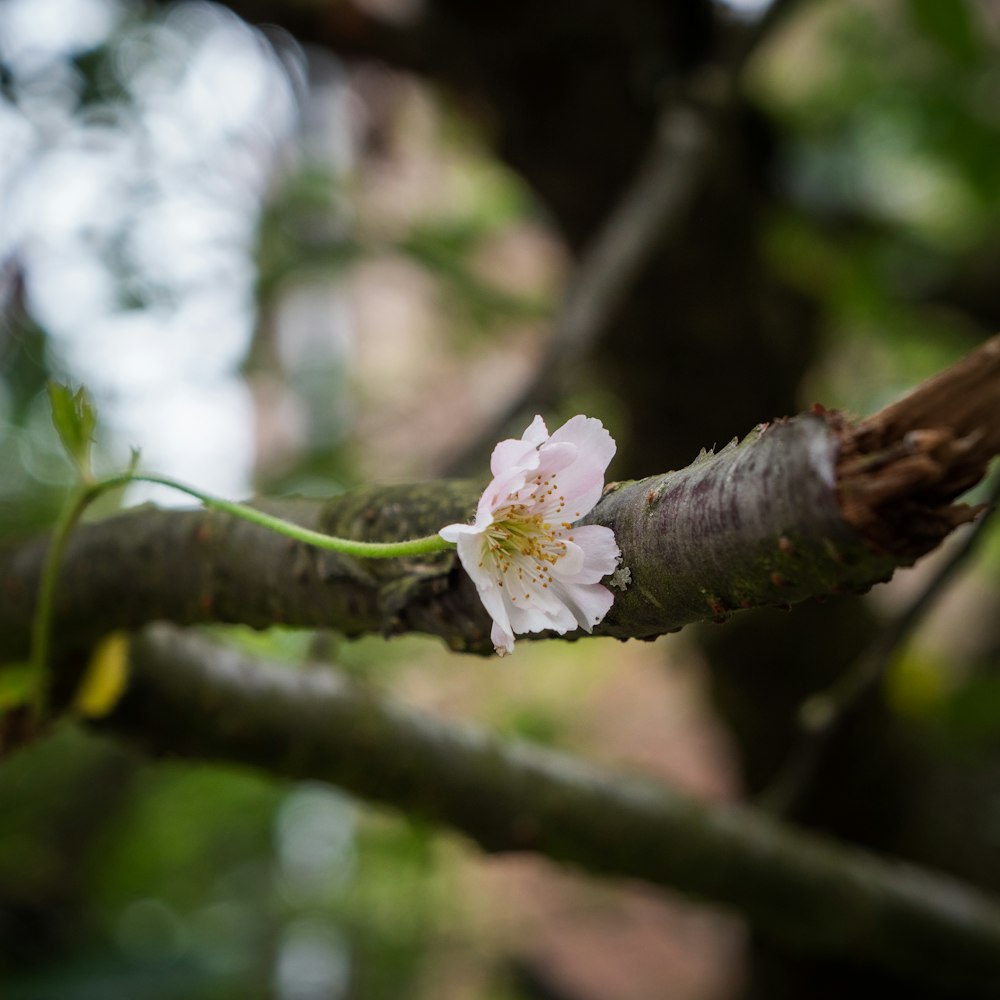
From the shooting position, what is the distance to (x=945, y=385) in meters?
0.29

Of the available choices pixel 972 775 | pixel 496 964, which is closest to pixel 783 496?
pixel 972 775

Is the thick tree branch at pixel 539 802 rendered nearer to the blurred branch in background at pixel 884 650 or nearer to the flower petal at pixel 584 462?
the blurred branch in background at pixel 884 650

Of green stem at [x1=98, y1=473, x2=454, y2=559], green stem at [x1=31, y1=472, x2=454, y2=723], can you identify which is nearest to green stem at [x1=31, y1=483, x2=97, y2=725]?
green stem at [x1=31, y1=472, x2=454, y2=723]

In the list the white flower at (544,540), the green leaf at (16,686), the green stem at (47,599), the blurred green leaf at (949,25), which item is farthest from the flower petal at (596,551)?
the blurred green leaf at (949,25)

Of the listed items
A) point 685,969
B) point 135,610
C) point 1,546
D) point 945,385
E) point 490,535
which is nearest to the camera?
point 945,385

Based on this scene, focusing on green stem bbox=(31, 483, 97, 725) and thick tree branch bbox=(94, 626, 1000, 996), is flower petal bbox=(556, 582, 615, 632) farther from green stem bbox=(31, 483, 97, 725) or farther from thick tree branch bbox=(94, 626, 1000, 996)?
thick tree branch bbox=(94, 626, 1000, 996)

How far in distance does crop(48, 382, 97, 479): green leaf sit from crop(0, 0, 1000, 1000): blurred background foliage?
0.34 metres

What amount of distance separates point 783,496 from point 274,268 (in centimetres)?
140

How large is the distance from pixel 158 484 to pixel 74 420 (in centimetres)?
9

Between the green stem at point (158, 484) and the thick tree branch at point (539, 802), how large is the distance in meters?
0.13

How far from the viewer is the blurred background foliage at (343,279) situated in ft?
4.27

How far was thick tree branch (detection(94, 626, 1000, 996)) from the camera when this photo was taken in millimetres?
830

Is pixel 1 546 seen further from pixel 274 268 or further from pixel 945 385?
pixel 274 268

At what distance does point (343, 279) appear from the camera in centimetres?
193
